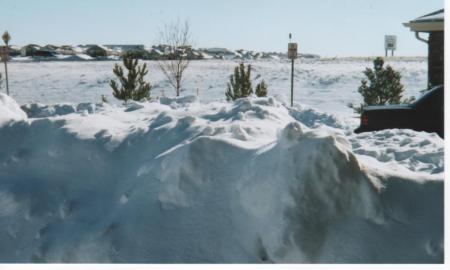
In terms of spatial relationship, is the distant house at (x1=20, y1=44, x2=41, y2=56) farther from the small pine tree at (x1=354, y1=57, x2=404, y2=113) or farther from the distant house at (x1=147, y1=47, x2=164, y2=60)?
the small pine tree at (x1=354, y1=57, x2=404, y2=113)

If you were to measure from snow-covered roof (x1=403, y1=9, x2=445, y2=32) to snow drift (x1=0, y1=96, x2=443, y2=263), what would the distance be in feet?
40.3

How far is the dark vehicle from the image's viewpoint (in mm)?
8812

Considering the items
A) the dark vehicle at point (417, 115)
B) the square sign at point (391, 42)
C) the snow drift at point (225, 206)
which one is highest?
the square sign at point (391, 42)

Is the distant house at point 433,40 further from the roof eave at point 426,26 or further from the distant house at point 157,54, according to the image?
the distant house at point 157,54

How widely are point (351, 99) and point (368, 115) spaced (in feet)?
64.5

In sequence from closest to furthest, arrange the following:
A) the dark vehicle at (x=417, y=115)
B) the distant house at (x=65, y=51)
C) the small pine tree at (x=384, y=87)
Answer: the dark vehicle at (x=417, y=115) < the small pine tree at (x=384, y=87) < the distant house at (x=65, y=51)

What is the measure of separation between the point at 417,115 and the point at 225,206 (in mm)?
6081

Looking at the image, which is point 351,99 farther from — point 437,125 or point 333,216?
point 333,216

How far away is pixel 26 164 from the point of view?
4930 mm

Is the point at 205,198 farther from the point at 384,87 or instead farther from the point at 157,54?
the point at 157,54

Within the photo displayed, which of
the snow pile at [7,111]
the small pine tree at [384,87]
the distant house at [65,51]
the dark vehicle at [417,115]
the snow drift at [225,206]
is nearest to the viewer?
the snow drift at [225,206]

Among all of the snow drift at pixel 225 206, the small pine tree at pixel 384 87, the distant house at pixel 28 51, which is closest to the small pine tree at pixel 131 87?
the small pine tree at pixel 384 87

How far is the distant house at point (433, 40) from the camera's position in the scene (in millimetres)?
15086

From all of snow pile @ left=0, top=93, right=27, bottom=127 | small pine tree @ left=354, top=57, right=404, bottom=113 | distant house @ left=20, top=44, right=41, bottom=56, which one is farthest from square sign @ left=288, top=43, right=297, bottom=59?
distant house @ left=20, top=44, right=41, bottom=56
